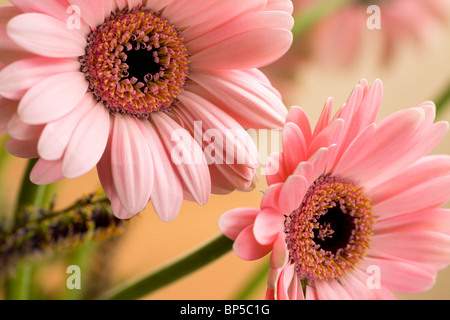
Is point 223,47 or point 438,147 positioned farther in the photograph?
point 438,147

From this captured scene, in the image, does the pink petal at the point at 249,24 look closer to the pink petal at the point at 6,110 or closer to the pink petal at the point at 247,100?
the pink petal at the point at 247,100

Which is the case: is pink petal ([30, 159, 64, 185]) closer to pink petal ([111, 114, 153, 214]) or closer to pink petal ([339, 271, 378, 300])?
pink petal ([111, 114, 153, 214])

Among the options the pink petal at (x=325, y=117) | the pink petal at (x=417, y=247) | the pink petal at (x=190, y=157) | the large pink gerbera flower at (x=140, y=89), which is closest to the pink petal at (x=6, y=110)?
the large pink gerbera flower at (x=140, y=89)

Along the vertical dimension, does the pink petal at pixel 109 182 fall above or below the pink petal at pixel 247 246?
above

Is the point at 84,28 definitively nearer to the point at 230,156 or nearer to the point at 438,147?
the point at 230,156

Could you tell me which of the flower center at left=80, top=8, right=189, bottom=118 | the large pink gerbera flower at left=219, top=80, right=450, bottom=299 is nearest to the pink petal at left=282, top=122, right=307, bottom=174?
the large pink gerbera flower at left=219, top=80, right=450, bottom=299

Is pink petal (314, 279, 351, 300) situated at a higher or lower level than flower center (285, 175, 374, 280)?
lower
